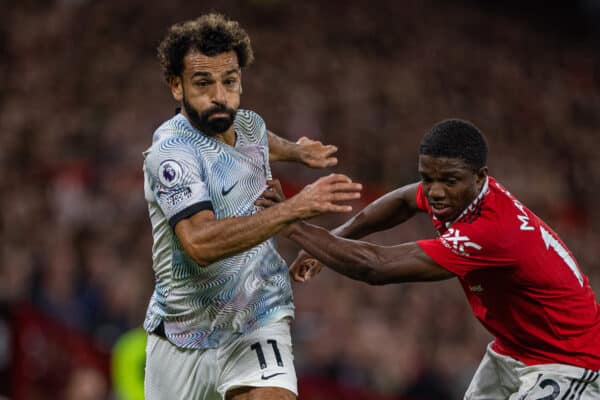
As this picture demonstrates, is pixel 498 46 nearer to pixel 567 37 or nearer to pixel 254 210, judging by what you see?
pixel 567 37

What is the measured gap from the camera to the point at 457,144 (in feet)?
16.0

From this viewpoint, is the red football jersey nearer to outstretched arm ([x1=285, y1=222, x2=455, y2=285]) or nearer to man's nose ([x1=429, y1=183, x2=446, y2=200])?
outstretched arm ([x1=285, y1=222, x2=455, y2=285])

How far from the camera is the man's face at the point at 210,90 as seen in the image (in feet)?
15.6

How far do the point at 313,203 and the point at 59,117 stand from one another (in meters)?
9.10

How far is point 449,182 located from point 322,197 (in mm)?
783

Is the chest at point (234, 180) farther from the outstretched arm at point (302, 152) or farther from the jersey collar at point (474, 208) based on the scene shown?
the jersey collar at point (474, 208)

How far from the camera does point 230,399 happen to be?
16.1ft

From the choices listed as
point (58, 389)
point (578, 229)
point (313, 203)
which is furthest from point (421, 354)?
point (313, 203)

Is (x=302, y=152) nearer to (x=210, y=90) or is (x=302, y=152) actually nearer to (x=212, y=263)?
(x=210, y=90)

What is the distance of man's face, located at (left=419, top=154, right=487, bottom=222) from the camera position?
4.88 metres

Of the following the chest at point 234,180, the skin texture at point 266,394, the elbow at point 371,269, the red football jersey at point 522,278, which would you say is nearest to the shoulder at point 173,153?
the chest at point 234,180

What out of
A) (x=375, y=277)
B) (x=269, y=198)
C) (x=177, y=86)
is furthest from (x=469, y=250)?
(x=177, y=86)

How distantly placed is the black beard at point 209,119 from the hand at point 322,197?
0.59 metres

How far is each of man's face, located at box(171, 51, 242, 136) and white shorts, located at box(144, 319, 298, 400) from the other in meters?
1.02
